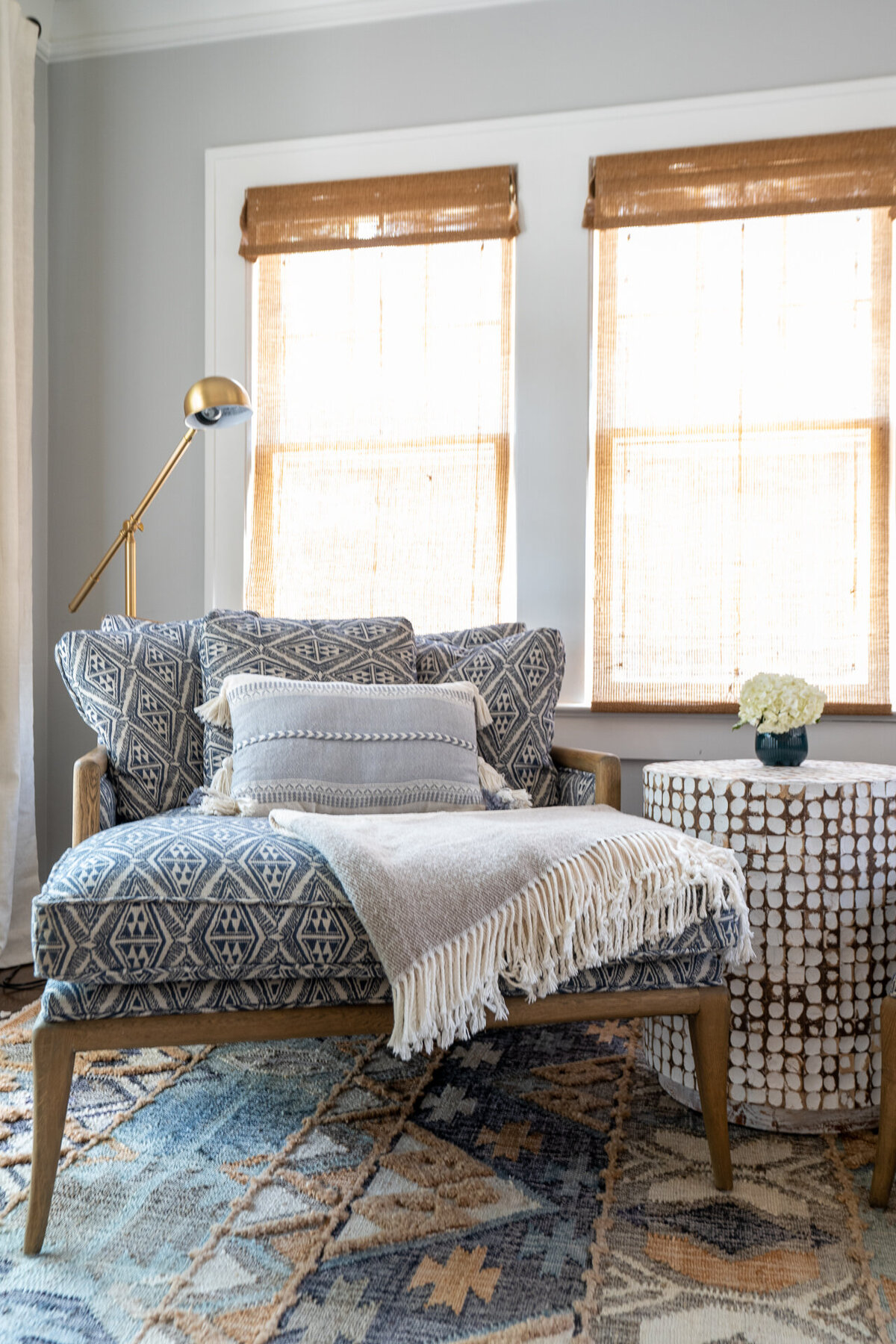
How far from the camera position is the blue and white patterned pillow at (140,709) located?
2182 mm

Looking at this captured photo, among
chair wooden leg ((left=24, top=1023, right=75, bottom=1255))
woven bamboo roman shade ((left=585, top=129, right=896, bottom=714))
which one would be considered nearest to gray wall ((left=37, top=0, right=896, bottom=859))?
woven bamboo roman shade ((left=585, top=129, right=896, bottom=714))

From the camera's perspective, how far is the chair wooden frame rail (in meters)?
1.38

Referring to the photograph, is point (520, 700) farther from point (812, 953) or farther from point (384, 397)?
point (384, 397)

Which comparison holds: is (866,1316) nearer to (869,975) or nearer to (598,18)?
(869,975)

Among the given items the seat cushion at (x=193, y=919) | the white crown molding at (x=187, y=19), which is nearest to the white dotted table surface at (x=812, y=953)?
the seat cushion at (x=193, y=919)

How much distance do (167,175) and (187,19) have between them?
0.47 meters

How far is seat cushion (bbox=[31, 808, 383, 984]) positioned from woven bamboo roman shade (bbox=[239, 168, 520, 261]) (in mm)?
2140

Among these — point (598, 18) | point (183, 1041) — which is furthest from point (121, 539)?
point (598, 18)

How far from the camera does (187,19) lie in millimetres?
3129

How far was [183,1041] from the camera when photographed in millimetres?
1462

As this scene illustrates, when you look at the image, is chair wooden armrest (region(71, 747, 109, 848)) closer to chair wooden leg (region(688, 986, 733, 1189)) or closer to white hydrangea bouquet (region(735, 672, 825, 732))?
chair wooden leg (region(688, 986, 733, 1189))

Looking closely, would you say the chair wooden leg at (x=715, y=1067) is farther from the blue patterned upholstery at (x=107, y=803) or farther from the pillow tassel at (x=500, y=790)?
the blue patterned upholstery at (x=107, y=803)

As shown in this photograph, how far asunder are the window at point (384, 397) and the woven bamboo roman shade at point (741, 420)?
314 millimetres

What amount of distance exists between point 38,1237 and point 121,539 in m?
1.80
